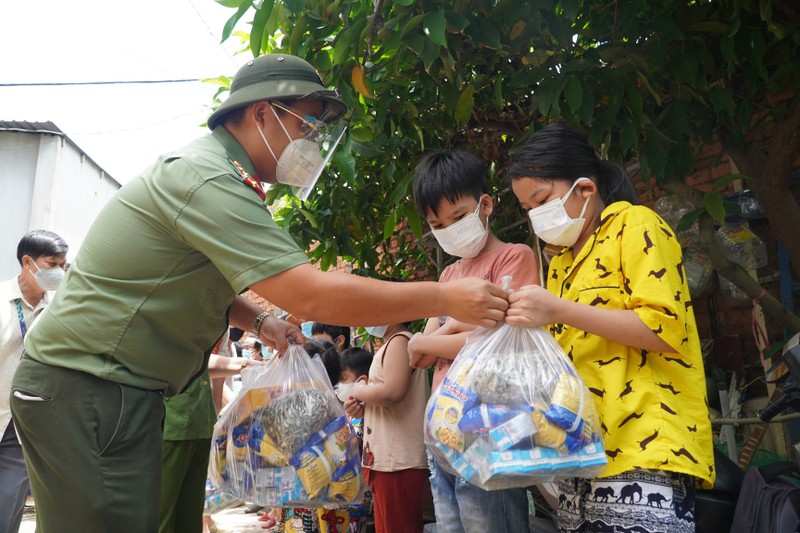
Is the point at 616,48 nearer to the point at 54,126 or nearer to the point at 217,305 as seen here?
the point at 217,305

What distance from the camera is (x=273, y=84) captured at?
82.9 inches

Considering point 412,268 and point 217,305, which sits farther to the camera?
point 412,268

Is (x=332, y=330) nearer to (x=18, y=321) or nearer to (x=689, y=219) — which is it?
(x=18, y=321)

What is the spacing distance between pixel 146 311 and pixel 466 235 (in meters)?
1.21

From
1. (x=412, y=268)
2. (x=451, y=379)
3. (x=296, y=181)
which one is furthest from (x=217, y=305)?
(x=412, y=268)

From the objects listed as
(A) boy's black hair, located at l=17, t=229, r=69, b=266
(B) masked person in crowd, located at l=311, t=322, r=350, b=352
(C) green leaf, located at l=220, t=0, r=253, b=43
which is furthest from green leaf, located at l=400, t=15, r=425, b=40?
(B) masked person in crowd, located at l=311, t=322, r=350, b=352

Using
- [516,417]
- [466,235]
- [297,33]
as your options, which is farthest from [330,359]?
[516,417]

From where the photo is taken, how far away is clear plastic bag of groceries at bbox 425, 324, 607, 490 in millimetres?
1568

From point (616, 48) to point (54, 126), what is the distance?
38.8 feet

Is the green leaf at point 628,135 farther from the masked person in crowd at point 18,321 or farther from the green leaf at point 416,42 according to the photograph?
the masked person in crowd at point 18,321

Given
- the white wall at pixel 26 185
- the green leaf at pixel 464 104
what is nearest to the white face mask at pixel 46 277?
the green leaf at pixel 464 104

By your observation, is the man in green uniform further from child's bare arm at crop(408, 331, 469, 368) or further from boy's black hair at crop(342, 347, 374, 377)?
boy's black hair at crop(342, 347, 374, 377)

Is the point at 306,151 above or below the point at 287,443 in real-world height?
above

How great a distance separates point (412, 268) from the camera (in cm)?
629
